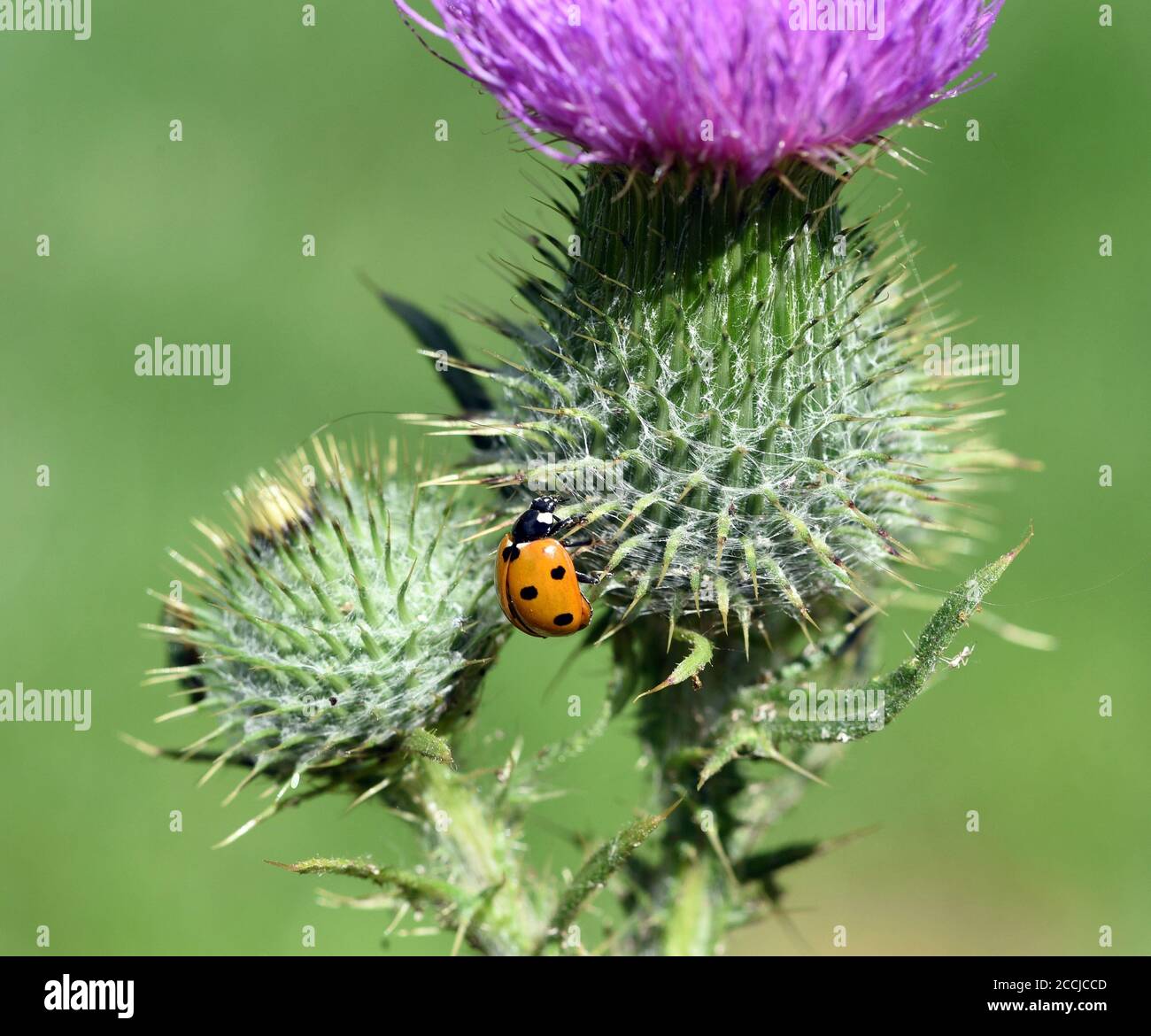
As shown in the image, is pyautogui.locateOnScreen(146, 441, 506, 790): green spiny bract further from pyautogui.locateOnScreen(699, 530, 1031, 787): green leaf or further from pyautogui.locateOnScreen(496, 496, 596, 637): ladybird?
pyautogui.locateOnScreen(699, 530, 1031, 787): green leaf

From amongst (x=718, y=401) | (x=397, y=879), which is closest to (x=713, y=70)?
(x=718, y=401)

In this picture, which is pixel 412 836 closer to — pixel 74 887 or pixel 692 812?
pixel 692 812

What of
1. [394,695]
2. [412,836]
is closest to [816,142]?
[394,695]

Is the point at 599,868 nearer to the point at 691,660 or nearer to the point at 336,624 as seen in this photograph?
the point at 691,660

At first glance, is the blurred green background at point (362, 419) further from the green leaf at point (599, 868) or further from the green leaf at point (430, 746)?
the green leaf at point (430, 746)

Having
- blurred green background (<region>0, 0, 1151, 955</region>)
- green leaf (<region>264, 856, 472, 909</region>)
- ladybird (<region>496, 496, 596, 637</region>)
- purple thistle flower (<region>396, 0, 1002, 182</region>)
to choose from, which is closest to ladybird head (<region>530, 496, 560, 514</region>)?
ladybird (<region>496, 496, 596, 637</region>)

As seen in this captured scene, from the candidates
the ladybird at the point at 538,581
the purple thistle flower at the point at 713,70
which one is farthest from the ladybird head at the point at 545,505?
the purple thistle flower at the point at 713,70
